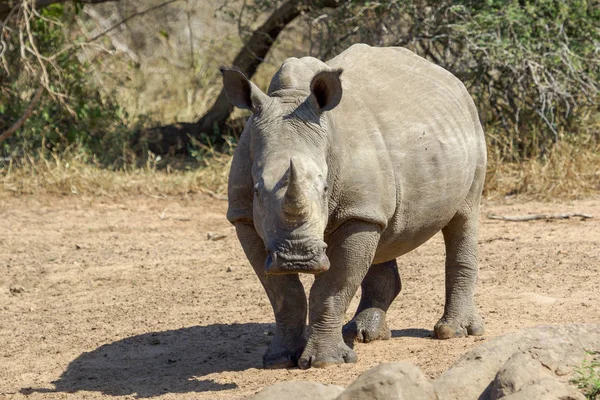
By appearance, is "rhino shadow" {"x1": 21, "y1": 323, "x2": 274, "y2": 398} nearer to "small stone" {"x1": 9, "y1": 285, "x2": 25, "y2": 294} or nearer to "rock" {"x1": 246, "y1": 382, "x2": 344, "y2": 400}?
"rock" {"x1": 246, "y1": 382, "x2": 344, "y2": 400}

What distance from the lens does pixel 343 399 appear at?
4.07 metres

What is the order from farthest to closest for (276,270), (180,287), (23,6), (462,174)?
(23,6) → (180,287) → (462,174) → (276,270)

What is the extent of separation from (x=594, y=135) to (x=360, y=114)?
535 centimetres

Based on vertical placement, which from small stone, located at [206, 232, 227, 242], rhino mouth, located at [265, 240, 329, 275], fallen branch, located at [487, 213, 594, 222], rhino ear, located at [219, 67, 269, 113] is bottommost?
small stone, located at [206, 232, 227, 242]

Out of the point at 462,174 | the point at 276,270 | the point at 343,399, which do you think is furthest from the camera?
the point at 462,174

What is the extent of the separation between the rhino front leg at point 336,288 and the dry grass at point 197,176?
466 centimetres

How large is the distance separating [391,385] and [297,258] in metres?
0.91

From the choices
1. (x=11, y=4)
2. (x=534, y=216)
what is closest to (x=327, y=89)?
(x=534, y=216)

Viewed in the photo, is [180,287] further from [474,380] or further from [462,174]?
[474,380]

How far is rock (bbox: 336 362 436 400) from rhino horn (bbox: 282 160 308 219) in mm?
916

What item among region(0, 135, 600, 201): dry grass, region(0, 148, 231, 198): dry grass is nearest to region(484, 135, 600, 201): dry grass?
region(0, 135, 600, 201): dry grass

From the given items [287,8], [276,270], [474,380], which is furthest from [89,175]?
[474,380]

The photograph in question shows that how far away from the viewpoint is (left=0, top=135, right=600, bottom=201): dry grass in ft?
32.1

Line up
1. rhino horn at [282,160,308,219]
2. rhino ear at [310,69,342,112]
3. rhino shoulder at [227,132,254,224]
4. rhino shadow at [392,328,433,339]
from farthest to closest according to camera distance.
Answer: rhino shadow at [392,328,433,339]
rhino shoulder at [227,132,254,224]
rhino ear at [310,69,342,112]
rhino horn at [282,160,308,219]
